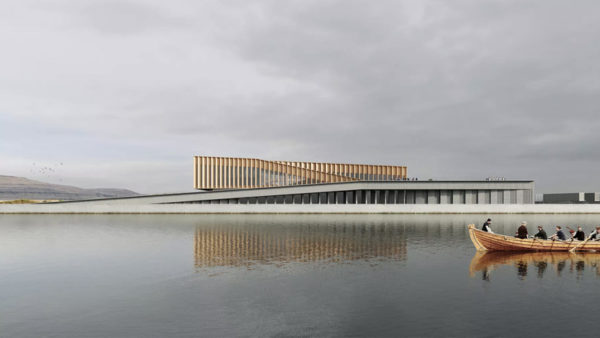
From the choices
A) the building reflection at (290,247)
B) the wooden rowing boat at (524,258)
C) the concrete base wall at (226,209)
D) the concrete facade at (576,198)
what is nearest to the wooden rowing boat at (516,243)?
the wooden rowing boat at (524,258)

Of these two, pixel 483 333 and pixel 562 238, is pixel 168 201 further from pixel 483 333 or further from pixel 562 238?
pixel 483 333

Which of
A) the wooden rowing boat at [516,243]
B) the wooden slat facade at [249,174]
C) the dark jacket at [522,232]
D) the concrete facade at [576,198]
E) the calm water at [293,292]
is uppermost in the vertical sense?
Answer: the wooden slat facade at [249,174]

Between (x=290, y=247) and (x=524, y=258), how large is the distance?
14463 mm

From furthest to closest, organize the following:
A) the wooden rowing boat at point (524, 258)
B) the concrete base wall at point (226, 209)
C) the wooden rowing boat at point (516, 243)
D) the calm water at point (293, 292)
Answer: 1. the concrete base wall at point (226, 209)
2. the wooden rowing boat at point (516, 243)
3. the wooden rowing boat at point (524, 258)
4. the calm water at point (293, 292)

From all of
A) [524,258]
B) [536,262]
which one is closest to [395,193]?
[524,258]

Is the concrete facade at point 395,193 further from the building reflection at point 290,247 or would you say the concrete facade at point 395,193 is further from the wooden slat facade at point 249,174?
the building reflection at point 290,247

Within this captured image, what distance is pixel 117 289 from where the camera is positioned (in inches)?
661

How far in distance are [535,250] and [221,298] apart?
72.3 ft

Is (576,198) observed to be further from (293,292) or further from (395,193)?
(293,292)

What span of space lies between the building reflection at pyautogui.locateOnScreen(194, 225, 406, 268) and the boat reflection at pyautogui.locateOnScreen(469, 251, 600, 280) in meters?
4.51

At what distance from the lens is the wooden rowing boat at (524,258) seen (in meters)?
22.2

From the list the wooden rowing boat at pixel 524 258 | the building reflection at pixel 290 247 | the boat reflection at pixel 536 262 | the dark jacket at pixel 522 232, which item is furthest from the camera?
the dark jacket at pixel 522 232

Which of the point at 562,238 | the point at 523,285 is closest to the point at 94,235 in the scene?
the point at 523,285

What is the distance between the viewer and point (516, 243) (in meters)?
27.0
